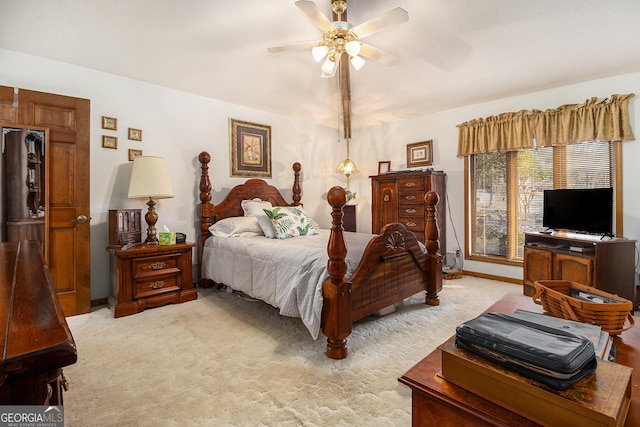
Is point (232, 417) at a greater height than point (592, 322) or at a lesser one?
lesser

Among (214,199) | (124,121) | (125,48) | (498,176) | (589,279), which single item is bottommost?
(589,279)

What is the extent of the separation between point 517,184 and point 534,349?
398 cm

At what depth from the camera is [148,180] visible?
2.98 metres

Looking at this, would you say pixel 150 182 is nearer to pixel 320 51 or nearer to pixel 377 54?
pixel 320 51

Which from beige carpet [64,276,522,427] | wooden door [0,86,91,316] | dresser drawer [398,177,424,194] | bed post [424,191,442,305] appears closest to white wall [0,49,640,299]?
wooden door [0,86,91,316]

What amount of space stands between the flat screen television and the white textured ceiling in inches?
50.5

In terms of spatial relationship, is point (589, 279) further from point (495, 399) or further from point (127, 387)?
point (127, 387)

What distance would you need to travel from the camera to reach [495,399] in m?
0.69

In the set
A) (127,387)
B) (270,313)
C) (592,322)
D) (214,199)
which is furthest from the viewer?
(214,199)

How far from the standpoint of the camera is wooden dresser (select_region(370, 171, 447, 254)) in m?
4.12

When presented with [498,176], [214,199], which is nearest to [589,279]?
[498,176]

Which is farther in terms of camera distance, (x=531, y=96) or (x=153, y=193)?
(x=531, y=96)

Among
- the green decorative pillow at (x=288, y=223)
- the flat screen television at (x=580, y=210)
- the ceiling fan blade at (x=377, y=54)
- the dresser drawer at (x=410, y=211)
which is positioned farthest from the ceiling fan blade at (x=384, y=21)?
the flat screen television at (x=580, y=210)

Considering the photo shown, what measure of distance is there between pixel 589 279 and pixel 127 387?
380 centimetres
